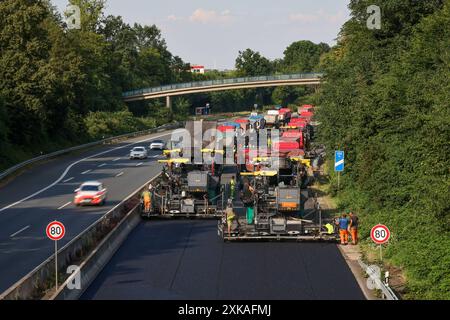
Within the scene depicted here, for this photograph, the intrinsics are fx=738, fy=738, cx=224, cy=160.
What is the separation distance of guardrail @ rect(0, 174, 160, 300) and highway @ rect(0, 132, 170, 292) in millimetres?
1607

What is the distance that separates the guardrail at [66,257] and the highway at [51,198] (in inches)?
63.3

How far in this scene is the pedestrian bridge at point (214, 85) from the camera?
12394 cm

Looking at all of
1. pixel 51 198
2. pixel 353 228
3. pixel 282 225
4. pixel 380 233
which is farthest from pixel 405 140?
pixel 51 198

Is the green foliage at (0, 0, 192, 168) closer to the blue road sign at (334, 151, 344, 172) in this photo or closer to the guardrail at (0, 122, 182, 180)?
the guardrail at (0, 122, 182, 180)

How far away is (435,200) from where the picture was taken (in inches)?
1005

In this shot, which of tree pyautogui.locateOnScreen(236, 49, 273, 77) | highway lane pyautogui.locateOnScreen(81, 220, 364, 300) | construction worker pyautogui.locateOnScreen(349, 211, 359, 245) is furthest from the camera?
tree pyautogui.locateOnScreen(236, 49, 273, 77)

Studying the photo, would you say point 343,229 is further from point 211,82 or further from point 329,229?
point 211,82

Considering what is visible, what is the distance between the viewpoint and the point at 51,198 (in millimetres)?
44312

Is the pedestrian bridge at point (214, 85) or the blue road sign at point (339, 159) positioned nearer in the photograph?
the blue road sign at point (339, 159)

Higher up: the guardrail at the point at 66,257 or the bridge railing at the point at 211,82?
the bridge railing at the point at 211,82

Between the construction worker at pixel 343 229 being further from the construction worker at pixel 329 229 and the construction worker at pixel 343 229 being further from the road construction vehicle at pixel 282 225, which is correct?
the construction worker at pixel 329 229

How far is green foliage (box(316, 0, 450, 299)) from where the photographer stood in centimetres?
2520

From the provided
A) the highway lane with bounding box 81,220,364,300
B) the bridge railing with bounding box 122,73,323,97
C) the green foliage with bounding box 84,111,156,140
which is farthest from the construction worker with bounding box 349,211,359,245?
the bridge railing with bounding box 122,73,323,97

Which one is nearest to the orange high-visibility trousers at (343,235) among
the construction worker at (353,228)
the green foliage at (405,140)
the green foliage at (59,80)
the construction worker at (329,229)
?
the construction worker at (353,228)
